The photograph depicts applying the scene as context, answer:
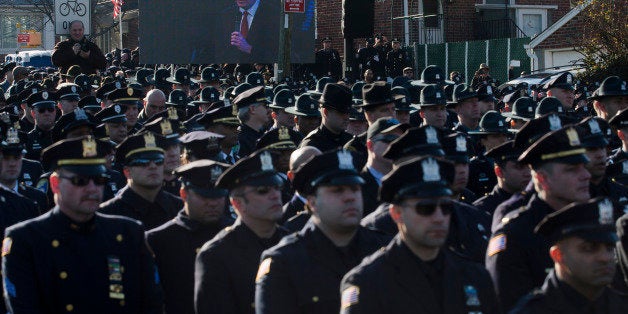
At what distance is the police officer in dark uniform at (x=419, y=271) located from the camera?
A: 17.7ft

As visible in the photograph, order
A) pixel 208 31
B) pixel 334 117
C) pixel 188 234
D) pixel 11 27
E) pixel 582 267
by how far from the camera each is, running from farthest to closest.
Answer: pixel 11 27, pixel 208 31, pixel 334 117, pixel 188 234, pixel 582 267

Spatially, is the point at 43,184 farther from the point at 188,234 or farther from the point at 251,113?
the point at 188,234

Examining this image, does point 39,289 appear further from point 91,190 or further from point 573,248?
point 573,248

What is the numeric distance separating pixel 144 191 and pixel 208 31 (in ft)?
51.6

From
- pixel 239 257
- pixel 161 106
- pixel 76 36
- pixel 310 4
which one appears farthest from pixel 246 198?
pixel 310 4

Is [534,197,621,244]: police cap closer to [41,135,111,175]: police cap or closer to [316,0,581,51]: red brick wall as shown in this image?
[41,135,111,175]: police cap

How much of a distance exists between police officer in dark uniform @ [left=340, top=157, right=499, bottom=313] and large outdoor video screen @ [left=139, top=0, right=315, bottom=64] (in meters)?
18.1

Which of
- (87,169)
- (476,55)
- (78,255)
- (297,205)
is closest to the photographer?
(78,255)

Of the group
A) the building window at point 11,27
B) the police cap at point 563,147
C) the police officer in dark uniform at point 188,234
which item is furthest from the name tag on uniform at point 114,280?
the building window at point 11,27

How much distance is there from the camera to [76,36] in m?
21.2

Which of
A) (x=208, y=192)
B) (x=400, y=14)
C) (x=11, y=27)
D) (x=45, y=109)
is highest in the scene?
(x=11, y=27)

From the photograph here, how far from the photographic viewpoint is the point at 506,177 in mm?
8625

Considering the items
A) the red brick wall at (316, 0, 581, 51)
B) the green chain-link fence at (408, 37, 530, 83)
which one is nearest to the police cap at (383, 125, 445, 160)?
the green chain-link fence at (408, 37, 530, 83)

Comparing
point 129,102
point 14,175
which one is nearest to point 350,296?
point 14,175
